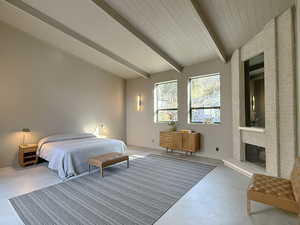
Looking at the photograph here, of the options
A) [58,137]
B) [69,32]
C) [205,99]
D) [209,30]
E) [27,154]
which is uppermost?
[69,32]

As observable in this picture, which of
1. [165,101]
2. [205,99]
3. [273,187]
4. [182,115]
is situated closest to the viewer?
[273,187]

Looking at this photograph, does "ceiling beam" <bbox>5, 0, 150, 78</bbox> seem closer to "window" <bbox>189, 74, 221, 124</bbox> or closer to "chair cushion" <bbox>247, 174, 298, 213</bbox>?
"window" <bbox>189, 74, 221, 124</bbox>

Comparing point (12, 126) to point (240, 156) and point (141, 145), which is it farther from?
point (240, 156)

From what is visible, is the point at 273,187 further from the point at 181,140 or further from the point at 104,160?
the point at 181,140

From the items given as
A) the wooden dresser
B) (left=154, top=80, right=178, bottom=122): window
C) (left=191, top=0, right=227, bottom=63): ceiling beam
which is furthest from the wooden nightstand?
(left=191, top=0, right=227, bottom=63): ceiling beam

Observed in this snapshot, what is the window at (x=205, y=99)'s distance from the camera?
5.07 m

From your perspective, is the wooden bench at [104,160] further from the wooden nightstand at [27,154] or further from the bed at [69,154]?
the wooden nightstand at [27,154]

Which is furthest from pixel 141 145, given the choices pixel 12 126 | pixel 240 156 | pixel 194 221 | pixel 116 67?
pixel 194 221

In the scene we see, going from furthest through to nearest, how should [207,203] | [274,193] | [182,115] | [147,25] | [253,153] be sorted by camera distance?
1. [182,115]
2. [253,153]
3. [147,25]
4. [207,203]
5. [274,193]

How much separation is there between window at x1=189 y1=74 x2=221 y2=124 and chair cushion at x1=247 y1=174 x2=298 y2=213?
289 centimetres

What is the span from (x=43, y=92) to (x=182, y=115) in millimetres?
4603

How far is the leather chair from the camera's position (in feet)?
6.06

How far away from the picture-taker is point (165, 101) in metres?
6.32

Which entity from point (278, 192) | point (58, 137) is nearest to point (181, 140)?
point (278, 192)
